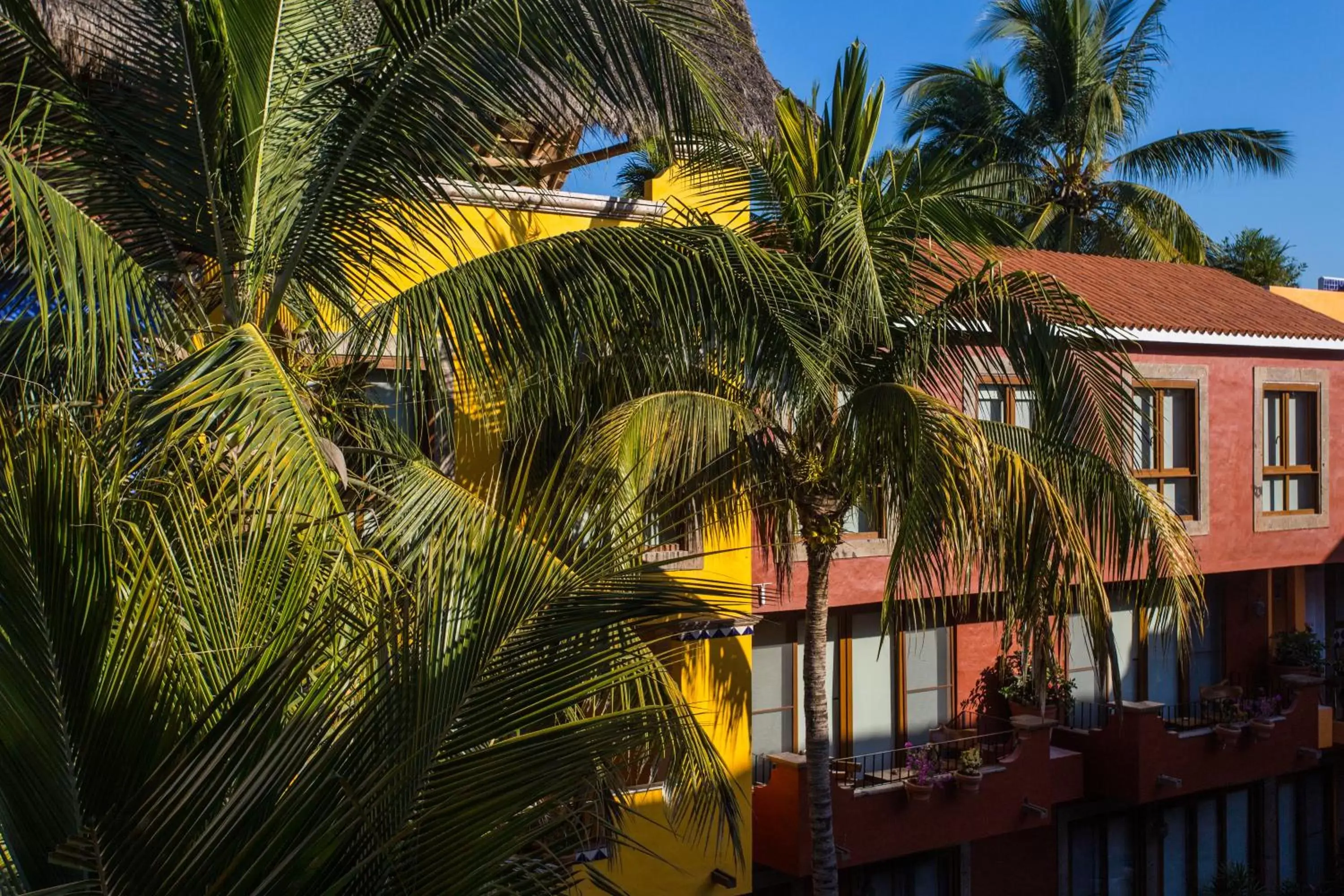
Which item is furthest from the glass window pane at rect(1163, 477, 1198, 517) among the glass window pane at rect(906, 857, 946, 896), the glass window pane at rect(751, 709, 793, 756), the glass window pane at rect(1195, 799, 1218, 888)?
the glass window pane at rect(751, 709, 793, 756)

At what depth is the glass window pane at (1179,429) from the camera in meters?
17.1

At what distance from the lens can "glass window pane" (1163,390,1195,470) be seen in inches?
672

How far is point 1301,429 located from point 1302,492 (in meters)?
0.92

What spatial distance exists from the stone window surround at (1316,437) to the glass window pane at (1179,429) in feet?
3.93

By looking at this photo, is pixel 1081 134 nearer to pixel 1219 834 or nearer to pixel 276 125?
pixel 1219 834

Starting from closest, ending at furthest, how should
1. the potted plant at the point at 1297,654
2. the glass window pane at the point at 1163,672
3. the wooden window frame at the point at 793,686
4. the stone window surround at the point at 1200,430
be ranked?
the wooden window frame at the point at 793,686 → the stone window surround at the point at 1200,430 → the glass window pane at the point at 1163,672 → the potted plant at the point at 1297,654

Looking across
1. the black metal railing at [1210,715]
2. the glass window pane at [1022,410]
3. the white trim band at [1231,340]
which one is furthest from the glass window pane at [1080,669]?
the white trim band at [1231,340]

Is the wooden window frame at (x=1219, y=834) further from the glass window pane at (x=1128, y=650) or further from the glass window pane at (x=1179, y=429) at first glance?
the glass window pane at (x=1179, y=429)

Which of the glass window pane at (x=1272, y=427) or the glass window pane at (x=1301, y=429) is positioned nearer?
the glass window pane at (x=1272, y=427)

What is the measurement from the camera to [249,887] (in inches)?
106

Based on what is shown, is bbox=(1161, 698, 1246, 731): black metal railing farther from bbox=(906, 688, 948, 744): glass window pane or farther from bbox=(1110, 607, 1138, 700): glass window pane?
bbox=(906, 688, 948, 744): glass window pane

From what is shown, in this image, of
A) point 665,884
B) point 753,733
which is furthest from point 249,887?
point 753,733

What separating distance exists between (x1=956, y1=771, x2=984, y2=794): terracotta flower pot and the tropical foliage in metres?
6.63

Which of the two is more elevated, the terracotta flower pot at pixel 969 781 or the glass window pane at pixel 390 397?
the glass window pane at pixel 390 397
